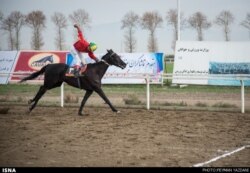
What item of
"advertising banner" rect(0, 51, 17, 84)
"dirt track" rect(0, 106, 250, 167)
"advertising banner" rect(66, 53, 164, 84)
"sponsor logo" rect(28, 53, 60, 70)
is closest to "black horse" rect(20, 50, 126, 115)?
"dirt track" rect(0, 106, 250, 167)

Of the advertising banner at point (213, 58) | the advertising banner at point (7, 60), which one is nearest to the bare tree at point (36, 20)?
the advertising banner at point (7, 60)

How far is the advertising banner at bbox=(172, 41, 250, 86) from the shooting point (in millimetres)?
24562

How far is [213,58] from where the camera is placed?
81.9 ft

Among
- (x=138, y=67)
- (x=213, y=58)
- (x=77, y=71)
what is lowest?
(x=138, y=67)

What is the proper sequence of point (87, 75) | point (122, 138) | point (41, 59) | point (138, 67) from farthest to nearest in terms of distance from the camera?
1. point (41, 59)
2. point (138, 67)
3. point (87, 75)
4. point (122, 138)

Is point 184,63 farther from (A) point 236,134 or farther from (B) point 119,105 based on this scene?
(A) point 236,134

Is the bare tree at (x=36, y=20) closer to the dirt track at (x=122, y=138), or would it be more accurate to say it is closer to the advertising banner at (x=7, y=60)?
the advertising banner at (x=7, y=60)

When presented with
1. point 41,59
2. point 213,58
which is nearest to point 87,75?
point 213,58

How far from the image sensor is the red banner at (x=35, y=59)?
2641 centimetres

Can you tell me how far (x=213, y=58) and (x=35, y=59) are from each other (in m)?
11.0

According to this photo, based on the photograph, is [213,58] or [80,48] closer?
[80,48]

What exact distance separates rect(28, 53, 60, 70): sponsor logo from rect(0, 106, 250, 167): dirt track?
13.1 metres

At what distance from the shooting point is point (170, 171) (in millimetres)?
6117

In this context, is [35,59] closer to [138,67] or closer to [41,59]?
[41,59]
